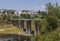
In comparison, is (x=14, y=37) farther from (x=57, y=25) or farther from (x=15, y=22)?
(x=15, y=22)

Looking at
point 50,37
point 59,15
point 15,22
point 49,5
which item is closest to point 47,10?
point 49,5

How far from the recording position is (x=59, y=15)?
1858 cm

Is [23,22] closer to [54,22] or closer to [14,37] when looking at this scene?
[14,37]

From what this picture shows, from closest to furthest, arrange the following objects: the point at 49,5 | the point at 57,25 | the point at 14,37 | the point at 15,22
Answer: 1. the point at 57,25
2. the point at 49,5
3. the point at 14,37
4. the point at 15,22

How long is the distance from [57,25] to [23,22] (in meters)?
45.7

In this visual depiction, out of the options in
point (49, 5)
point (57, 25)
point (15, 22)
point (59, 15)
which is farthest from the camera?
point (15, 22)

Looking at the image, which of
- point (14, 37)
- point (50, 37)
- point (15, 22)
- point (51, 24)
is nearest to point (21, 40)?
point (14, 37)

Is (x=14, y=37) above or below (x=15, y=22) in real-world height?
above

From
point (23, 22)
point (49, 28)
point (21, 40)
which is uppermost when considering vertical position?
point (49, 28)

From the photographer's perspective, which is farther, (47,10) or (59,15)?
(59,15)

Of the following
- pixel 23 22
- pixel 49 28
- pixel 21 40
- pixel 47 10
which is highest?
pixel 47 10

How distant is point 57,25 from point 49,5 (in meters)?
1.87

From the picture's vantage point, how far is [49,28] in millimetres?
16125

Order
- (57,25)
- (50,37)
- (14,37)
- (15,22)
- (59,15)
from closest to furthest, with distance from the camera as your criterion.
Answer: (50,37) < (57,25) < (59,15) < (14,37) < (15,22)
